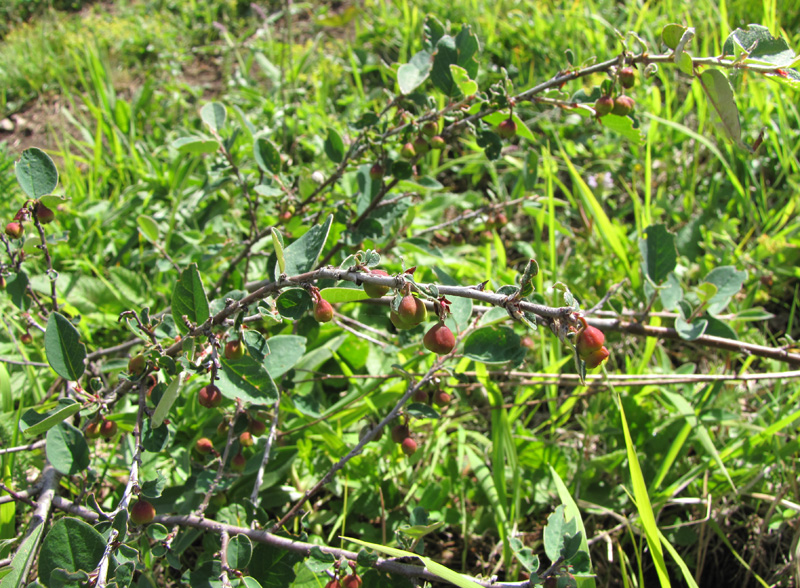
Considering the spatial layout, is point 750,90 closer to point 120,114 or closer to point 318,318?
point 318,318

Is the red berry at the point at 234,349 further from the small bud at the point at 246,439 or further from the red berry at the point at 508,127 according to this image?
the red berry at the point at 508,127

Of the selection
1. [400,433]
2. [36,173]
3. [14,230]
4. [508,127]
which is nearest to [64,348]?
[14,230]

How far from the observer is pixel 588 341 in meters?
0.84

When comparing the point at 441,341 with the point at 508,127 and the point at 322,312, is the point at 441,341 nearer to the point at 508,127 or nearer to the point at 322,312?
the point at 322,312

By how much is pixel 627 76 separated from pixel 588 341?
0.71 metres

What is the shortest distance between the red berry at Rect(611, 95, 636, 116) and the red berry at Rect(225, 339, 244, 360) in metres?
1.00

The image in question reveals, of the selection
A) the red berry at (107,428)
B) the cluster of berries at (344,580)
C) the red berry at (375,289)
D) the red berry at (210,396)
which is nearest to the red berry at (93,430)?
the red berry at (107,428)

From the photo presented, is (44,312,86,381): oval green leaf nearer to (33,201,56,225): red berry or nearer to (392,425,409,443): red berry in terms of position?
(33,201,56,225): red berry

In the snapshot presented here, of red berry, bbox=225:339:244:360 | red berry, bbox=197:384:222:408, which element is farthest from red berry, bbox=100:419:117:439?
red berry, bbox=225:339:244:360

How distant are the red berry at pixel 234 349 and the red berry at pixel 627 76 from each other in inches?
39.6

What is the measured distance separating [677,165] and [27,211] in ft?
8.67

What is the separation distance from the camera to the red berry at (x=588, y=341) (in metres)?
0.84

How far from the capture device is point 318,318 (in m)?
0.92

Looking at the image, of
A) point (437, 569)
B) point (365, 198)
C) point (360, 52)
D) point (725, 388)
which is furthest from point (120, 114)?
point (725, 388)
